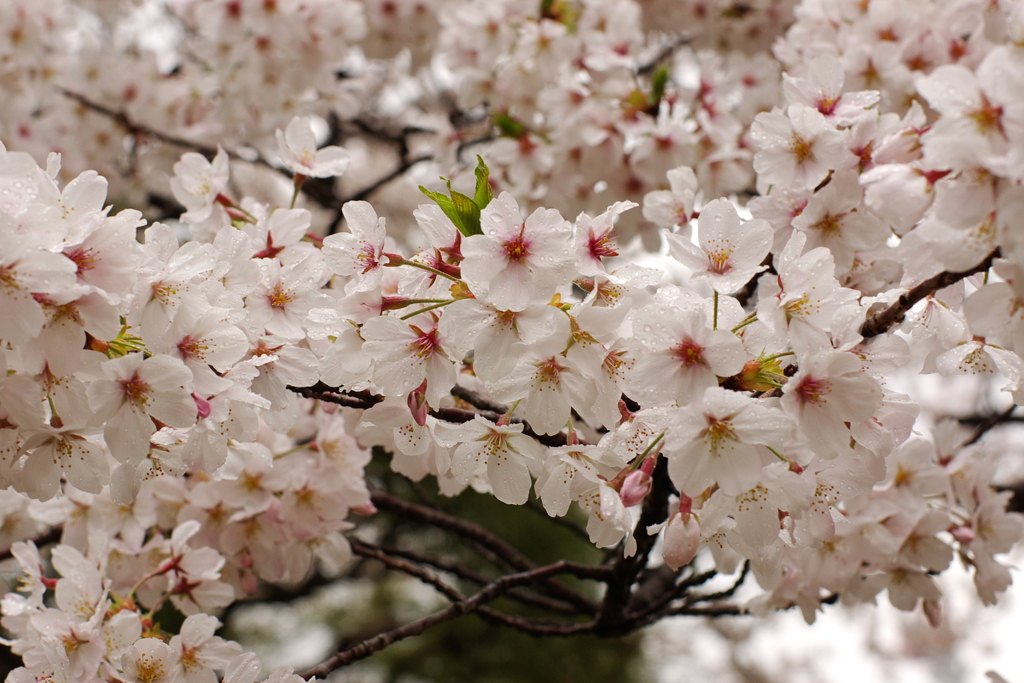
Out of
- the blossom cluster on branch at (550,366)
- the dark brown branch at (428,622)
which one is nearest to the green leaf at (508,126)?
the blossom cluster on branch at (550,366)

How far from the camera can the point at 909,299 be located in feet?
3.39

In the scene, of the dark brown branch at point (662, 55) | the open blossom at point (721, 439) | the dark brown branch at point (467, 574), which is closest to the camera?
the open blossom at point (721, 439)

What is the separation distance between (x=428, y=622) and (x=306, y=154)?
3.23 feet

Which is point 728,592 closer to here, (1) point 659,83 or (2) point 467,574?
(2) point 467,574

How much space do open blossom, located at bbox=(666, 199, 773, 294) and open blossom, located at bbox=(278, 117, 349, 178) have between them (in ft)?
2.61

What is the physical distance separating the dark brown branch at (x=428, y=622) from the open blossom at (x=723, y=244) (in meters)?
0.75

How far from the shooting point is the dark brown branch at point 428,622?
4.69 feet

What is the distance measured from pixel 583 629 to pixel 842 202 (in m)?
1.07

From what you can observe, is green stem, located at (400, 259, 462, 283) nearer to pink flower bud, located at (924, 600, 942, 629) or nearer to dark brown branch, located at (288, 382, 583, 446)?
dark brown branch, located at (288, 382, 583, 446)

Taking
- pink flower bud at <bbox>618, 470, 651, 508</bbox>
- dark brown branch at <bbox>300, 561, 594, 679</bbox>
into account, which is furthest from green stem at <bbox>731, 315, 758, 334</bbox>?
dark brown branch at <bbox>300, 561, 594, 679</bbox>

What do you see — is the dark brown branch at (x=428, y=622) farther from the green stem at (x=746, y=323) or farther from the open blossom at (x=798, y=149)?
the open blossom at (x=798, y=149)

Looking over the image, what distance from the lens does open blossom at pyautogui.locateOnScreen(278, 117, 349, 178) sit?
5.20 feet

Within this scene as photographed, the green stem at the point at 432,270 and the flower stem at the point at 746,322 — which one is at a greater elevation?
the green stem at the point at 432,270

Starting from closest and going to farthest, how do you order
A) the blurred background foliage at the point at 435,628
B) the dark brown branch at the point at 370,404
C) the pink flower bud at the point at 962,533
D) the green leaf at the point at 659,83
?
the dark brown branch at the point at 370,404
the pink flower bud at the point at 962,533
the green leaf at the point at 659,83
the blurred background foliage at the point at 435,628
